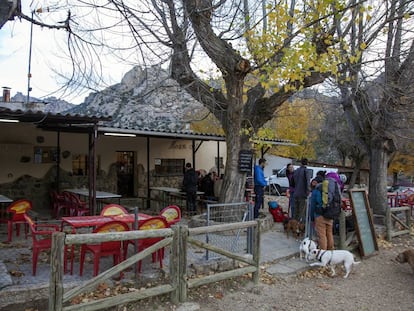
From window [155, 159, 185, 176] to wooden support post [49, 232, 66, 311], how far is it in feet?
35.9

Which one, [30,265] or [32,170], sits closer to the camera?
[30,265]

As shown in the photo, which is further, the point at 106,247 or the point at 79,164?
the point at 79,164

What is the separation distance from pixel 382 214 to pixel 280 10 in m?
7.05

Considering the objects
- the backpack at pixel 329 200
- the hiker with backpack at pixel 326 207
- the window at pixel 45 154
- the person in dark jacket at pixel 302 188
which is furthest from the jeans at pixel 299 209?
the window at pixel 45 154

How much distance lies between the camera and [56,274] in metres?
3.73

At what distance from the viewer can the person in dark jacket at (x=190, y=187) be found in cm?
1065

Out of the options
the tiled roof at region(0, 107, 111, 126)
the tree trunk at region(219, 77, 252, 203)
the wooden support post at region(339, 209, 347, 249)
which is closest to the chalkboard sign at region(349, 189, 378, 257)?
the wooden support post at region(339, 209, 347, 249)

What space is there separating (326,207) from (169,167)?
891 centimetres

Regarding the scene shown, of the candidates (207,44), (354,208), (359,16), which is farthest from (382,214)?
(207,44)

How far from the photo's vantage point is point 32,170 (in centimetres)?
1155

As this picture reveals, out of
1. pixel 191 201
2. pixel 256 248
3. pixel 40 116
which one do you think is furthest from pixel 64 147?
pixel 256 248

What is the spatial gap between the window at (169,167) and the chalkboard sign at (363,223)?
8.44m

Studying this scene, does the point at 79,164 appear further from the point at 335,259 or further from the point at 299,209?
the point at 335,259

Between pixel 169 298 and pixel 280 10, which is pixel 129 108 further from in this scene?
pixel 169 298
